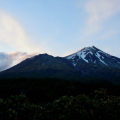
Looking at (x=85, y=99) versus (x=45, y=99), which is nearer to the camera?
(x=85, y=99)

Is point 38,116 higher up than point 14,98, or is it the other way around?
point 14,98

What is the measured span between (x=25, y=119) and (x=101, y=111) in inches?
386

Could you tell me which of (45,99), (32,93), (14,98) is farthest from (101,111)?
(32,93)

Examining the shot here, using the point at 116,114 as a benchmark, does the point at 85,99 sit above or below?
above

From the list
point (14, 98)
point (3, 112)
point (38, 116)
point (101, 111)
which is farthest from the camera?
point (14, 98)

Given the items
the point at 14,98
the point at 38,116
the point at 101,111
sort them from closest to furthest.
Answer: the point at 38,116
the point at 101,111
the point at 14,98

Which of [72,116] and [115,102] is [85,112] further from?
[115,102]

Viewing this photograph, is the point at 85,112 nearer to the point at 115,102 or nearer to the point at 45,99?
the point at 115,102

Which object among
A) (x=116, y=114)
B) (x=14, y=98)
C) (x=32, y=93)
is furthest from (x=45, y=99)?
(x=116, y=114)

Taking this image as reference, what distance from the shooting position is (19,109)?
14398mm

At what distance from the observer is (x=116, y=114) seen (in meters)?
13.7

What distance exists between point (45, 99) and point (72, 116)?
51074 mm

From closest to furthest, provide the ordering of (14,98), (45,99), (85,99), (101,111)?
1. (101,111)
2. (14,98)
3. (85,99)
4. (45,99)

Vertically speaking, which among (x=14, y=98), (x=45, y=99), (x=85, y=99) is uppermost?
(x=14, y=98)
